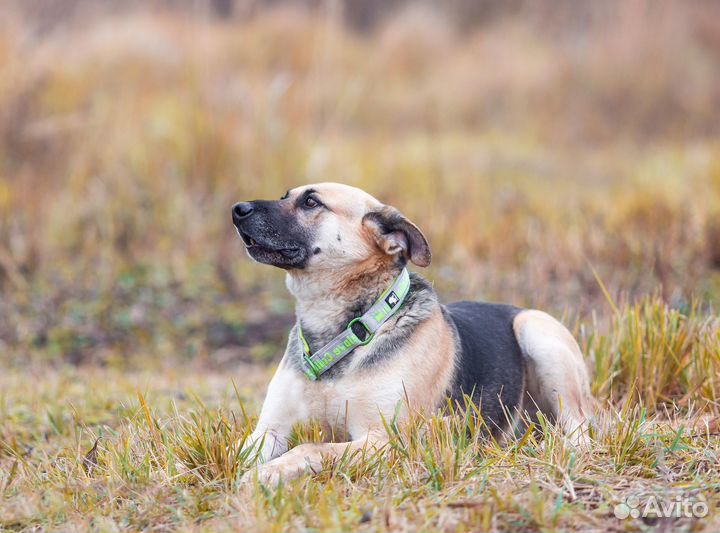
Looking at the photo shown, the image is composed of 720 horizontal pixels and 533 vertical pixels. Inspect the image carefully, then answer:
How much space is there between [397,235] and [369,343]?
57 centimetres

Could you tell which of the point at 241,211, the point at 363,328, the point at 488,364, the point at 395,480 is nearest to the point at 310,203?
the point at 241,211

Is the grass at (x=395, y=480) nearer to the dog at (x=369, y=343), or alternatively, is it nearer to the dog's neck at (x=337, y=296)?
the dog at (x=369, y=343)

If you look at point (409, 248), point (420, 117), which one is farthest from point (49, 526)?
point (420, 117)

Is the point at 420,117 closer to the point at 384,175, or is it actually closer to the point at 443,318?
the point at 384,175

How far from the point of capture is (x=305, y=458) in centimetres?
378

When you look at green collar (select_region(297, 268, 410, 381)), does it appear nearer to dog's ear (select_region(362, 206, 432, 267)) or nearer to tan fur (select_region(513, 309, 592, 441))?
dog's ear (select_region(362, 206, 432, 267))

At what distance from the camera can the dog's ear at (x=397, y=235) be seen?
4445mm

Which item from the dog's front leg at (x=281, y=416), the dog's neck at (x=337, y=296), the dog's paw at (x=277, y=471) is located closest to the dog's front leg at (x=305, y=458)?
the dog's paw at (x=277, y=471)

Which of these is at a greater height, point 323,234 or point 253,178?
point 323,234

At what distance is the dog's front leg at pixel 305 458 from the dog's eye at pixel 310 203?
124 centimetres

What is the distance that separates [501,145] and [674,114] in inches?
114

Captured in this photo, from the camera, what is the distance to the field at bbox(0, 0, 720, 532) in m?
3.65

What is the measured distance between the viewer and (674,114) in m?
14.8

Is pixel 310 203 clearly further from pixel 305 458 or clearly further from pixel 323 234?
pixel 305 458
